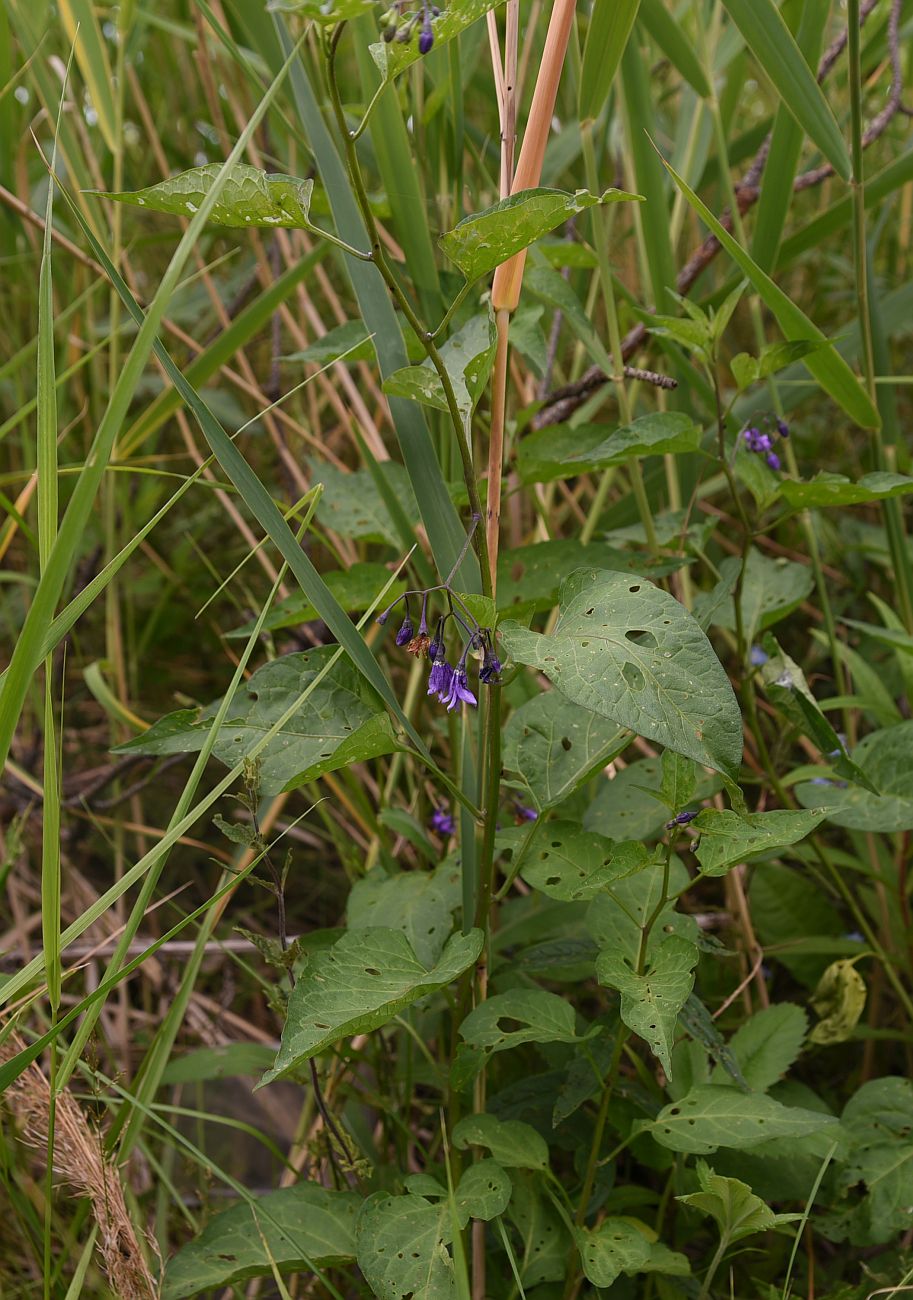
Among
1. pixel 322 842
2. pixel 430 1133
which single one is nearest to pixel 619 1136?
pixel 430 1133

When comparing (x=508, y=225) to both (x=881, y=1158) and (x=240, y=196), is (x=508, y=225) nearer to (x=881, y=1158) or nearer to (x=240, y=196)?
(x=240, y=196)

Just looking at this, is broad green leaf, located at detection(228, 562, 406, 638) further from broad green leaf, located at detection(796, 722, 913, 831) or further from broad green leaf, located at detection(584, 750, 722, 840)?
broad green leaf, located at detection(796, 722, 913, 831)

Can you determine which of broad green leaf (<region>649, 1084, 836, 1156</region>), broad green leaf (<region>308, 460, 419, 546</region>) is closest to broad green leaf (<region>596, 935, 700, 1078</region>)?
broad green leaf (<region>649, 1084, 836, 1156</region>)

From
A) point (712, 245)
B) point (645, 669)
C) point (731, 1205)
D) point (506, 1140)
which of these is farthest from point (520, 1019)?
point (712, 245)

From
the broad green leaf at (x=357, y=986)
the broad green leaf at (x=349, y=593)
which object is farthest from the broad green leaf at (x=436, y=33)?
the broad green leaf at (x=357, y=986)

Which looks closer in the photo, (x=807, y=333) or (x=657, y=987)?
(x=657, y=987)

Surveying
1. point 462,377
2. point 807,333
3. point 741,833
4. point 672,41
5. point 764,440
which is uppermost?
point 672,41

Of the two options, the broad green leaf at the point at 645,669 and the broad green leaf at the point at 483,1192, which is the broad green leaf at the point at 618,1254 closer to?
the broad green leaf at the point at 483,1192

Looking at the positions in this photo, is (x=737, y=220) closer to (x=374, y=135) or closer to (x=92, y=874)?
(x=374, y=135)
